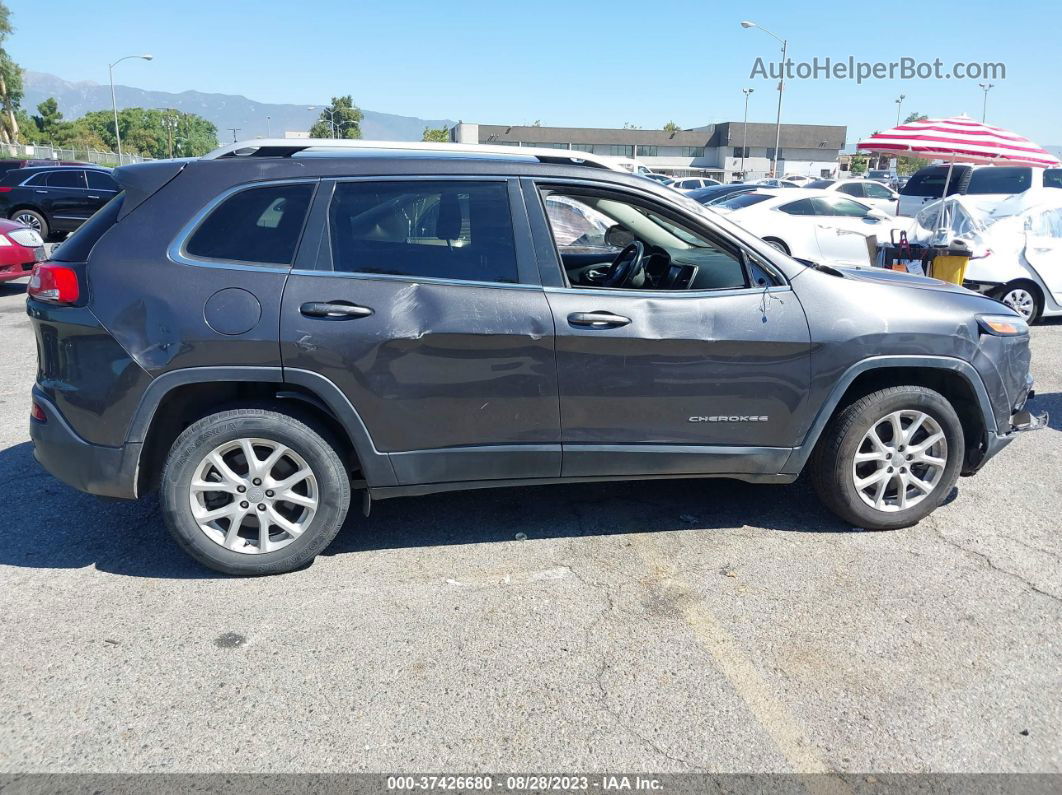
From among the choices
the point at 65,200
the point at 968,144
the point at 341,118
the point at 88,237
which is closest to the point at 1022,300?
the point at 968,144

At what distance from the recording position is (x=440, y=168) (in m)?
3.84

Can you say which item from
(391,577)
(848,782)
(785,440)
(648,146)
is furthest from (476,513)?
(648,146)

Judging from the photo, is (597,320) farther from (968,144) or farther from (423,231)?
(968,144)

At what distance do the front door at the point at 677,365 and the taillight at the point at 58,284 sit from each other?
2.06m

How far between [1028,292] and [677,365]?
7884mm

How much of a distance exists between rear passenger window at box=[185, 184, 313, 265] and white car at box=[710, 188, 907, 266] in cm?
972

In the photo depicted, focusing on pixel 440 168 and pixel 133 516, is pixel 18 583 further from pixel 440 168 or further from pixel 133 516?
pixel 440 168

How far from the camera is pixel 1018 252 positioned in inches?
377

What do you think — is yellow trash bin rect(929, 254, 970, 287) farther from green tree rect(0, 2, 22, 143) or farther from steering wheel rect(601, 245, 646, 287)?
green tree rect(0, 2, 22, 143)

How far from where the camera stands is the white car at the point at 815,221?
1285cm

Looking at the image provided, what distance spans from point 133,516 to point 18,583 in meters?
0.77

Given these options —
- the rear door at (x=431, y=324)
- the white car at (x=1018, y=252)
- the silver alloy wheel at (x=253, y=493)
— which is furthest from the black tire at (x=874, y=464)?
the white car at (x=1018, y=252)

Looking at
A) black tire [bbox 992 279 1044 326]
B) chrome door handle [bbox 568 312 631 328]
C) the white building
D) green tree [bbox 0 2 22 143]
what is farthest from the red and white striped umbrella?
green tree [bbox 0 2 22 143]

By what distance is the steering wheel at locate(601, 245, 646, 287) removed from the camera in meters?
4.48
